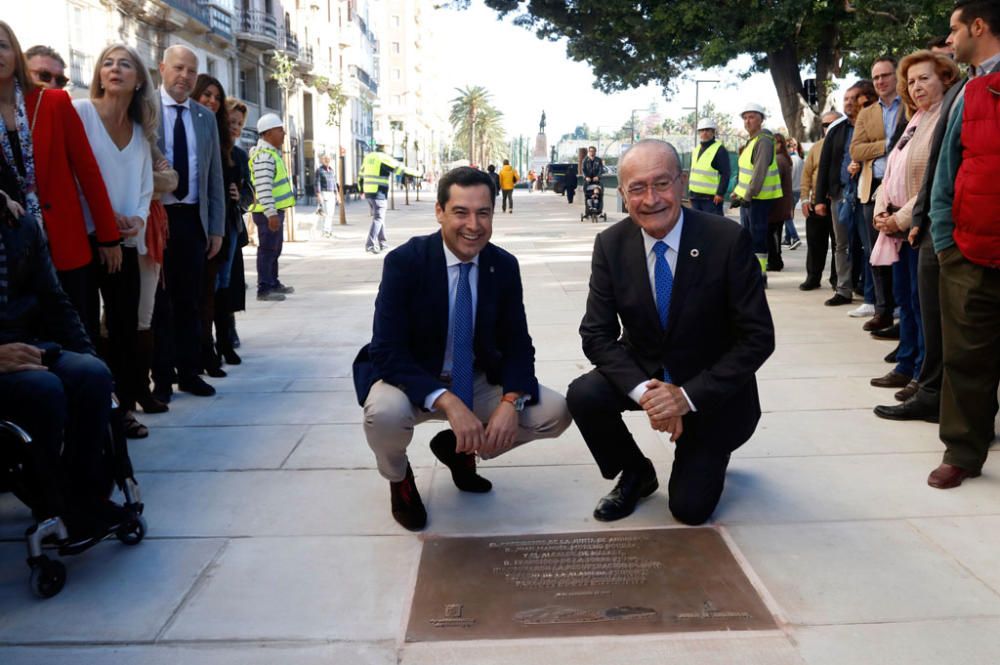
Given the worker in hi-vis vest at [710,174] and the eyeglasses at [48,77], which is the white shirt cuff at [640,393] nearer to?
the eyeglasses at [48,77]

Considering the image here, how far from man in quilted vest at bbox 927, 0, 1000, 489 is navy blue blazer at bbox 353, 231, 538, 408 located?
72.8 inches

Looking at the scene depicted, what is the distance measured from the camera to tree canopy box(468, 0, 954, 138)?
19656 millimetres

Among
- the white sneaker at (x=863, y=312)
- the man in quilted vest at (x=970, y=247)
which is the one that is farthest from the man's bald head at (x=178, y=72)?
the white sneaker at (x=863, y=312)

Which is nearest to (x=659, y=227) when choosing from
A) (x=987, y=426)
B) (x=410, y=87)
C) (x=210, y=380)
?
(x=987, y=426)

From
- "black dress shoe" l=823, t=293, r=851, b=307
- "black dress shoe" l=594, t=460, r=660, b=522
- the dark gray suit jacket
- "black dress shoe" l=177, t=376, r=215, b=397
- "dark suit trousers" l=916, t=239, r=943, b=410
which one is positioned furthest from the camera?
"black dress shoe" l=823, t=293, r=851, b=307

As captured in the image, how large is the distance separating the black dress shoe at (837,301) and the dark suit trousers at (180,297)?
18.9ft

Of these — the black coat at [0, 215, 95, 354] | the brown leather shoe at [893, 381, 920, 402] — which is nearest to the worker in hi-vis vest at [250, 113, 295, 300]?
the black coat at [0, 215, 95, 354]

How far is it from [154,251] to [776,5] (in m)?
18.8

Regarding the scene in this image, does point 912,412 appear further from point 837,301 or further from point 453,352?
point 837,301

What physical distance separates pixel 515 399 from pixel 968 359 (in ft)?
6.48

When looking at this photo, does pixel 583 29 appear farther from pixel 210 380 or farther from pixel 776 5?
pixel 210 380

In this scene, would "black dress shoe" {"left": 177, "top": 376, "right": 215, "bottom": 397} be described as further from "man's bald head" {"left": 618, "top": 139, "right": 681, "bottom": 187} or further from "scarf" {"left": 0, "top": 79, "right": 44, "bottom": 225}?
"man's bald head" {"left": 618, "top": 139, "right": 681, "bottom": 187}

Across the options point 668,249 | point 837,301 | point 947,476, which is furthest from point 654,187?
point 837,301

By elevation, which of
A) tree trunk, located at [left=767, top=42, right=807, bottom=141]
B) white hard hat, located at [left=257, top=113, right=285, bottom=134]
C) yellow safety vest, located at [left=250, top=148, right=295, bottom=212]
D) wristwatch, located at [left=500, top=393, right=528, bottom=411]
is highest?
tree trunk, located at [left=767, top=42, right=807, bottom=141]
